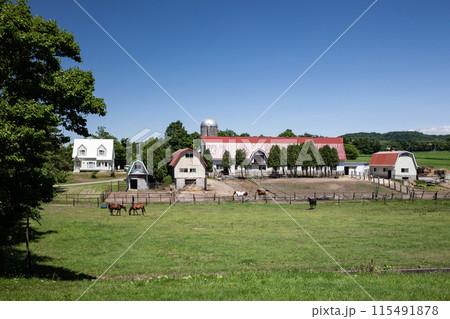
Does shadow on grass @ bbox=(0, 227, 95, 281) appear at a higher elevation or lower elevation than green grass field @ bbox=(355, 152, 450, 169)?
lower

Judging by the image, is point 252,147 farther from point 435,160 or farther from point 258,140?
point 435,160

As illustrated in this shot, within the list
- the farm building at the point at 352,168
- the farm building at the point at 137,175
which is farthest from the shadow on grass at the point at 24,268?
the farm building at the point at 352,168

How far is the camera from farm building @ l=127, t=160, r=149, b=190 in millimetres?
50469

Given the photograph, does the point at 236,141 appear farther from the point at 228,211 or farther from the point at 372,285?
the point at 372,285

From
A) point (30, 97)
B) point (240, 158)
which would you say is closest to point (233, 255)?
point (30, 97)

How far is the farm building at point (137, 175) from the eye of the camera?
5047 cm

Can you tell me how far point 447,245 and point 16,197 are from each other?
22.6 m

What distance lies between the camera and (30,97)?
10.9 m

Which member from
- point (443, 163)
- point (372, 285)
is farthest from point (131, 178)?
point (443, 163)

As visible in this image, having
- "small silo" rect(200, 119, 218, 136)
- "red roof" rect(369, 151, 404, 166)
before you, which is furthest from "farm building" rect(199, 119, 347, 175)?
"small silo" rect(200, 119, 218, 136)

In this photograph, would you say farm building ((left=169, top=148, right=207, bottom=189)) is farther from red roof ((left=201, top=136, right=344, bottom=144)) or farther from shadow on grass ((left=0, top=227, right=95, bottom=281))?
shadow on grass ((left=0, top=227, right=95, bottom=281))

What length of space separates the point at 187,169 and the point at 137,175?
8.42m

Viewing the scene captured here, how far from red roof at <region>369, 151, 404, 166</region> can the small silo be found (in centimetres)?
4362

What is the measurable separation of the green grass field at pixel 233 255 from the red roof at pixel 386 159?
99.8 feet
